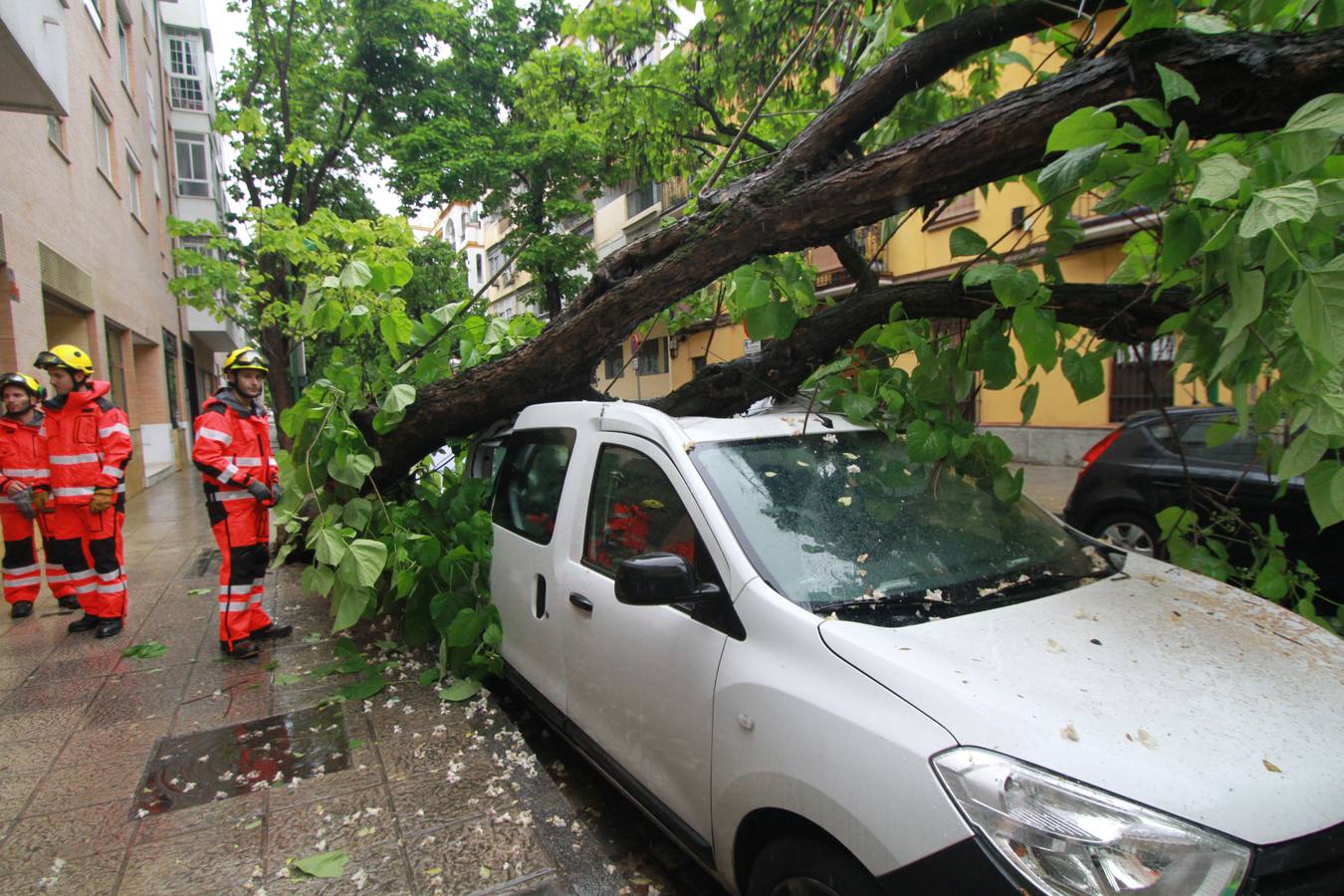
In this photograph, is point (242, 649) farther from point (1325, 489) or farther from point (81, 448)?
point (1325, 489)

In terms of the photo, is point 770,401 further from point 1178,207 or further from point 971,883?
point 971,883

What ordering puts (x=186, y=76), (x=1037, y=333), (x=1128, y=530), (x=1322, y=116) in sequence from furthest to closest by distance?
(x=186, y=76) < (x=1128, y=530) < (x=1037, y=333) < (x=1322, y=116)

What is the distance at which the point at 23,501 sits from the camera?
5.07m

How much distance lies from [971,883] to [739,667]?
0.77m

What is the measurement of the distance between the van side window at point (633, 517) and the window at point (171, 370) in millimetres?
18426

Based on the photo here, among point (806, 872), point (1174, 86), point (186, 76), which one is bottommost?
point (806, 872)

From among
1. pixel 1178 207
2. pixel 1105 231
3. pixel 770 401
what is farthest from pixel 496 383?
pixel 1105 231

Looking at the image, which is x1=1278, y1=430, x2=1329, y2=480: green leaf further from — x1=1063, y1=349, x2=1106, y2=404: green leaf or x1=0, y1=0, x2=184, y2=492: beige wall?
x1=0, y1=0, x2=184, y2=492: beige wall

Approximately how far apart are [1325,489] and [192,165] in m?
29.2

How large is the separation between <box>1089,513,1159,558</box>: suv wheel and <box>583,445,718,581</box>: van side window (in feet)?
15.9

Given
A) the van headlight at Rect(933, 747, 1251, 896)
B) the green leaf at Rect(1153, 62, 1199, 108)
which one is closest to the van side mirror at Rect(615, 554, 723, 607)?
the van headlight at Rect(933, 747, 1251, 896)

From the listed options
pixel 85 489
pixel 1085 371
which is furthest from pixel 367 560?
pixel 1085 371

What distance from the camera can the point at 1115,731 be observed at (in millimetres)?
1613

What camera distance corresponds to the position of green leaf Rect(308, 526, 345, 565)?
3.75 meters
